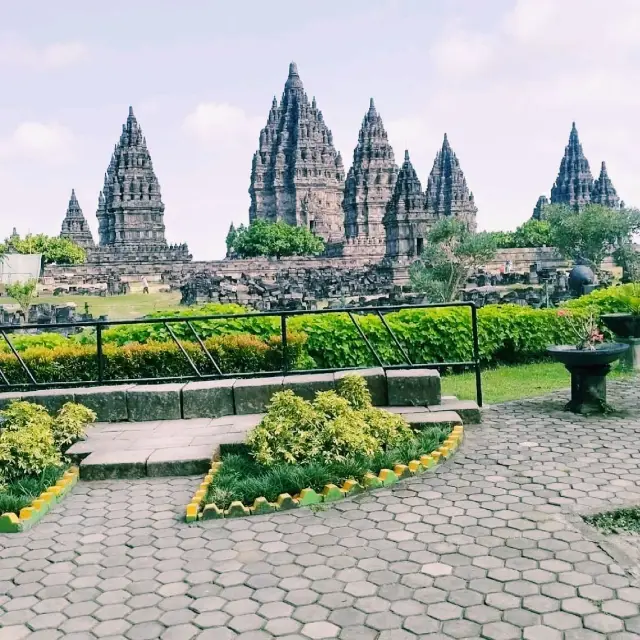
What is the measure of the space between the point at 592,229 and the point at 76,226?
177 feet

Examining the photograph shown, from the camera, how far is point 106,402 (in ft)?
24.0

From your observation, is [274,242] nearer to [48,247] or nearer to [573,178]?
[48,247]

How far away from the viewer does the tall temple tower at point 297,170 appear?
257ft

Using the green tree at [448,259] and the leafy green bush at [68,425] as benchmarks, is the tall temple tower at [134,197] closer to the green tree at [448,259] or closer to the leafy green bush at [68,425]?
the green tree at [448,259]

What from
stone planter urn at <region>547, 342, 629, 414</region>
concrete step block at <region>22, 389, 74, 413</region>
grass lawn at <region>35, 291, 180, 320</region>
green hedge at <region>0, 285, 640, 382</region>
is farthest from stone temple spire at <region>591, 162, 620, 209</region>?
concrete step block at <region>22, 389, 74, 413</region>

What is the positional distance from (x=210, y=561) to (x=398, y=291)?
28482mm

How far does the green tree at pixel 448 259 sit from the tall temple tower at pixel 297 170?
161 feet

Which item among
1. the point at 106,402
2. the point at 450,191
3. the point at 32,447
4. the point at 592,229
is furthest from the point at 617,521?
the point at 450,191

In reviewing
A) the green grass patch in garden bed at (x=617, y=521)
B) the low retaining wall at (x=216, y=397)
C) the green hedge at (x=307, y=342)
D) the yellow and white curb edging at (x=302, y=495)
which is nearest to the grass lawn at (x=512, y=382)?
the green hedge at (x=307, y=342)

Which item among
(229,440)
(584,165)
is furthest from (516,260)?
(229,440)

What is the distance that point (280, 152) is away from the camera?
80625mm

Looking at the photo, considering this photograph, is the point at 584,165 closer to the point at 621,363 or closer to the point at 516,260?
the point at 516,260

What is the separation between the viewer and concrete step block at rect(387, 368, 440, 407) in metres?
7.30

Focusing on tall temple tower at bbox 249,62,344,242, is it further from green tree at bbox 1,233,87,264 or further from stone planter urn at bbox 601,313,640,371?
stone planter urn at bbox 601,313,640,371
